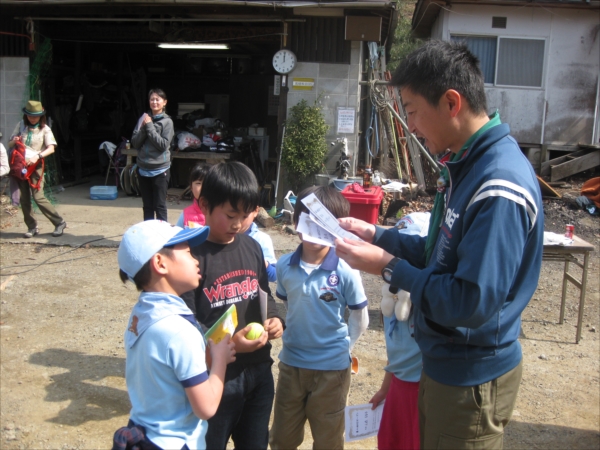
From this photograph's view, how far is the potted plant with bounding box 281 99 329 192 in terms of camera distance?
8.97 m

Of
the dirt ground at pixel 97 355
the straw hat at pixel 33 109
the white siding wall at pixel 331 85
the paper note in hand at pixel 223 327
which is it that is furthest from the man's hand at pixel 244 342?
the white siding wall at pixel 331 85

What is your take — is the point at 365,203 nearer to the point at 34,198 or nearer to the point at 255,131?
the point at 34,198

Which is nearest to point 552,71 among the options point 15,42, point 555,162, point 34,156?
point 555,162

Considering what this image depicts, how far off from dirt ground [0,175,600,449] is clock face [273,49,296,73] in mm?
3054

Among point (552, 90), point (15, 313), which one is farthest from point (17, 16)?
point (552, 90)

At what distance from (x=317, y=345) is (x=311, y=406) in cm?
29

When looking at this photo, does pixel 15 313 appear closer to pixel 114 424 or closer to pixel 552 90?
pixel 114 424

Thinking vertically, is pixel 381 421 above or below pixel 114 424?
above

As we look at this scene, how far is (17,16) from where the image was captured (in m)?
9.91

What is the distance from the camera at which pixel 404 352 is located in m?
2.59

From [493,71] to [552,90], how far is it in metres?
1.34

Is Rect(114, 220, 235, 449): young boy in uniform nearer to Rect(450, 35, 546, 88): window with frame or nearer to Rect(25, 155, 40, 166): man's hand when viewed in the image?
Rect(25, 155, 40, 166): man's hand

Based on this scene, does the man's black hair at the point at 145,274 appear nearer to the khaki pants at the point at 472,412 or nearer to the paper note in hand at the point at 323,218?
the paper note in hand at the point at 323,218

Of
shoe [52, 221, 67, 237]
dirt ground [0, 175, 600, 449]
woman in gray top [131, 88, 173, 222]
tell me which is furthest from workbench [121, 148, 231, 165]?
woman in gray top [131, 88, 173, 222]
